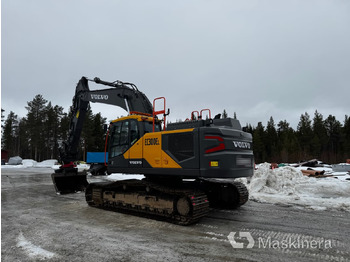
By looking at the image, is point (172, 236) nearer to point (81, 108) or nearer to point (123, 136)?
point (123, 136)

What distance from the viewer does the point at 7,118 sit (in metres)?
77.8

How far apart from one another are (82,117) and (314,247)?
930 centimetres

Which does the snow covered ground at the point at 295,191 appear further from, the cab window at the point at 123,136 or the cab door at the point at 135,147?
the cab window at the point at 123,136

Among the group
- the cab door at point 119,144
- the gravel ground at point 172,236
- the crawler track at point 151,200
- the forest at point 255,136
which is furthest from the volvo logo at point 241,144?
the forest at point 255,136

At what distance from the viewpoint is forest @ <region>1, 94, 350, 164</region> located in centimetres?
5855

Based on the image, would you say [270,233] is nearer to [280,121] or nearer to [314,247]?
[314,247]

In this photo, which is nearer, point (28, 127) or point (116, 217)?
point (116, 217)

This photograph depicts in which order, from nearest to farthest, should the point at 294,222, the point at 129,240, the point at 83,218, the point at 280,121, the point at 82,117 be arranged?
the point at 129,240
the point at 294,222
the point at 83,218
the point at 82,117
the point at 280,121

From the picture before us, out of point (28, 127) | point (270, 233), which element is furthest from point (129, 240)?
point (28, 127)

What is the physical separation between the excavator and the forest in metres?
48.5

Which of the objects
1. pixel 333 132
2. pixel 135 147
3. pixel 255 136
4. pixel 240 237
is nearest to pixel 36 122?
pixel 255 136

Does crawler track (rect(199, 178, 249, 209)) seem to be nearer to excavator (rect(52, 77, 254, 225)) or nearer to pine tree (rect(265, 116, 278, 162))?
excavator (rect(52, 77, 254, 225))

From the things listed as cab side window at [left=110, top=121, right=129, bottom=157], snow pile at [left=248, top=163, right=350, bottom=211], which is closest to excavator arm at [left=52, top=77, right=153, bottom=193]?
cab side window at [left=110, top=121, right=129, bottom=157]

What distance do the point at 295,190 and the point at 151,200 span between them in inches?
279
